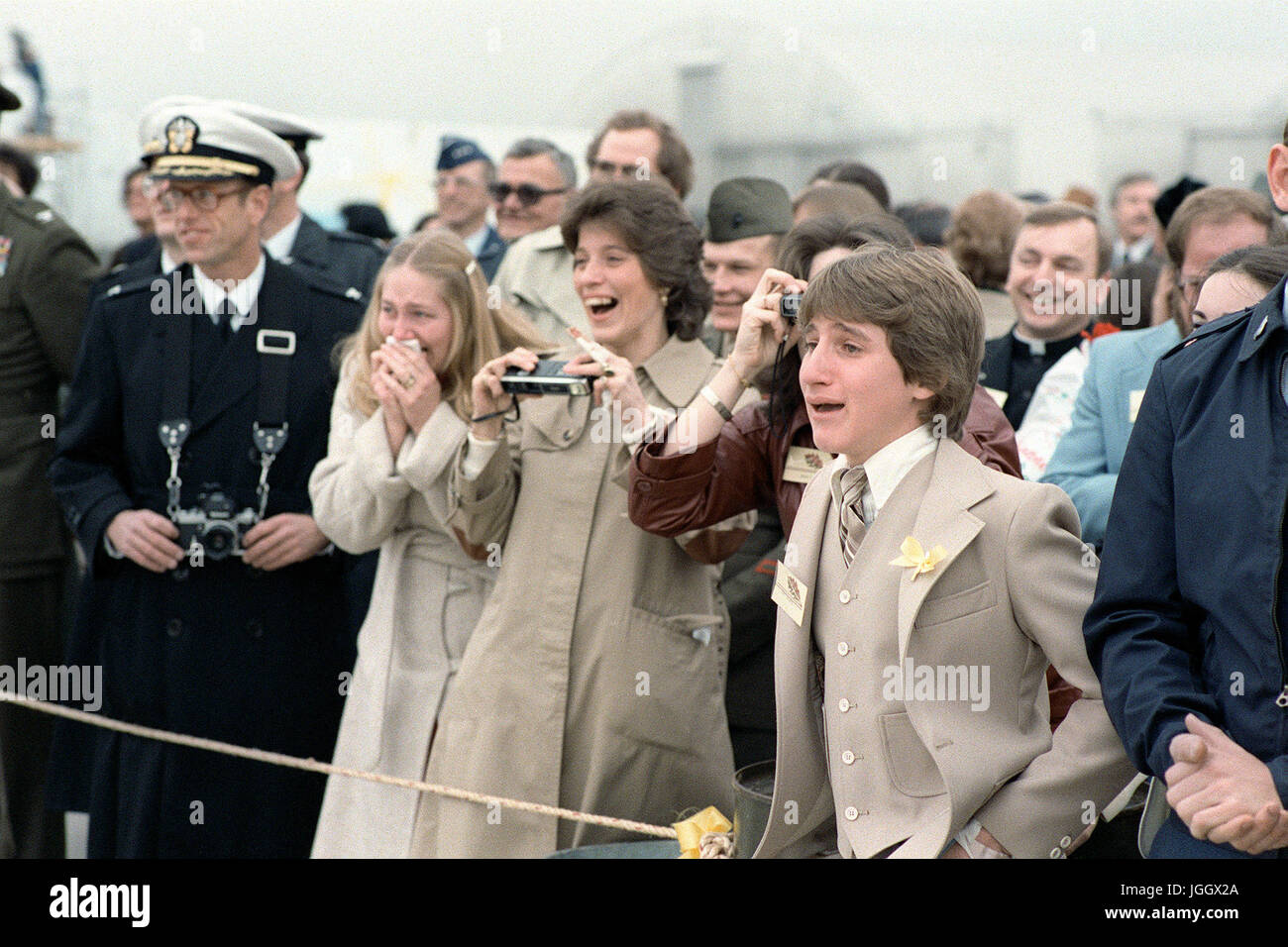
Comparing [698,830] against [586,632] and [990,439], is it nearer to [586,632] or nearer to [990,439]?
[586,632]

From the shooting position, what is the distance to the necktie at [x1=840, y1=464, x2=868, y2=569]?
104 inches

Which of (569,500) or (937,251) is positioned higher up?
(937,251)

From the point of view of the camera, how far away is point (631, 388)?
348 cm

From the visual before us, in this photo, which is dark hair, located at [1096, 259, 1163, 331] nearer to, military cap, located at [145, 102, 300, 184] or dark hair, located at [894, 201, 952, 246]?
dark hair, located at [894, 201, 952, 246]

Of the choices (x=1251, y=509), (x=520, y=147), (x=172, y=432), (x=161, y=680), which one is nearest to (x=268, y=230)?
(x=520, y=147)

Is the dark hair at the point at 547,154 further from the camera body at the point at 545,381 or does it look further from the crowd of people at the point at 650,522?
the camera body at the point at 545,381

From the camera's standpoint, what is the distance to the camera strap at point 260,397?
433cm

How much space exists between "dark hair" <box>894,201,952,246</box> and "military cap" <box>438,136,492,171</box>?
2.24m

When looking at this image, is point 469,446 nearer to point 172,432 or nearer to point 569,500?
point 569,500

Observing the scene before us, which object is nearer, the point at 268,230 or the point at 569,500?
the point at 569,500

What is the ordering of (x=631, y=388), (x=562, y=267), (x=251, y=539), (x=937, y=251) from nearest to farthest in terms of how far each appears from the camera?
(x=937, y=251)
(x=631, y=388)
(x=251, y=539)
(x=562, y=267)

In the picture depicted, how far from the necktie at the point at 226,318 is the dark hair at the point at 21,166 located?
13.3 ft

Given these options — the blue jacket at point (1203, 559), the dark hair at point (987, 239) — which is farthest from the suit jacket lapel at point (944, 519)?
the dark hair at point (987, 239)

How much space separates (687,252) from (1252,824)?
2.17 meters
